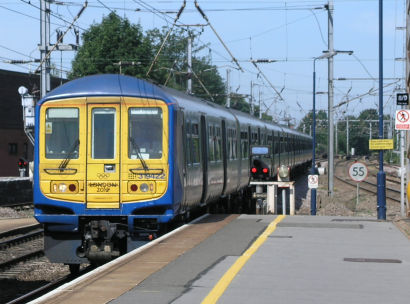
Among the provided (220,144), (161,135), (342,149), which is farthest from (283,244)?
(342,149)

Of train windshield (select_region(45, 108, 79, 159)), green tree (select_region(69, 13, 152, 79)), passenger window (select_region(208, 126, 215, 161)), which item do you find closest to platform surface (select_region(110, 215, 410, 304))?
train windshield (select_region(45, 108, 79, 159))

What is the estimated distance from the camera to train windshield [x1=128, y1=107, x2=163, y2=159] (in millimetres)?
13797

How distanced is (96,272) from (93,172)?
12.6 ft

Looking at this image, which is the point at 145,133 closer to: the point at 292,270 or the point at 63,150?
the point at 63,150

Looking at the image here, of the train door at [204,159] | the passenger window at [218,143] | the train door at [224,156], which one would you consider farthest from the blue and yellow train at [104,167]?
the train door at [224,156]

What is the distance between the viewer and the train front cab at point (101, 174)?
13.6 metres

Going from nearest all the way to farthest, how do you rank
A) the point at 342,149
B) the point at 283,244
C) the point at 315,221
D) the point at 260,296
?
the point at 260,296, the point at 283,244, the point at 315,221, the point at 342,149

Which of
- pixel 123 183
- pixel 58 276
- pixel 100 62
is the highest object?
pixel 100 62

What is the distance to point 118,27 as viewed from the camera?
71.2 meters

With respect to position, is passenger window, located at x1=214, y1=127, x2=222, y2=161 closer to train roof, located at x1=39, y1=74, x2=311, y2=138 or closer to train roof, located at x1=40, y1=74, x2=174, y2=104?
train roof, located at x1=39, y1=74, x2=311, y2=138

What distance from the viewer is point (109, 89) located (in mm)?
14031

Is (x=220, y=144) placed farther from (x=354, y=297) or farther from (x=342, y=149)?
(x=342, y=149)

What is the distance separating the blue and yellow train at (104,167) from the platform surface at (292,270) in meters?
1.27

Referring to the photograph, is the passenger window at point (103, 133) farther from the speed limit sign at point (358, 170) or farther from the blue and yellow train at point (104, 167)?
the speed limit sign at point (358, 170)
